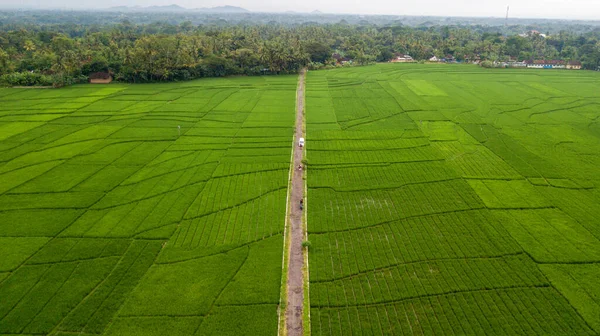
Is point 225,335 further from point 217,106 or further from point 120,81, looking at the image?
point 120,81

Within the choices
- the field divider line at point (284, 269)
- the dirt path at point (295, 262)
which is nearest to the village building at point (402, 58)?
the dirt path at point (295, 262)

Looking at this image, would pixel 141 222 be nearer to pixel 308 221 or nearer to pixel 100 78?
pixel 308 221

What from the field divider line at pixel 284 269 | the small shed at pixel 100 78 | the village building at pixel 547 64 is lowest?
the field divider line at pixel 284 269

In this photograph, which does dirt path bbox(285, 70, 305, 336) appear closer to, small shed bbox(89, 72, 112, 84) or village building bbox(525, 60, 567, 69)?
small shed bbox(89, 72, 112, 84)

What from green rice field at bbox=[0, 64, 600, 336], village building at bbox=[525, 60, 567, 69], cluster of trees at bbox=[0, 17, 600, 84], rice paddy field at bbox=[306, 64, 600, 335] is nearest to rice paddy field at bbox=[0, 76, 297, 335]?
green rice field at bbox=[0, 64, 600, 336]

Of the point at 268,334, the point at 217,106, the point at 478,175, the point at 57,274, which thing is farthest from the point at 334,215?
the point at 217,106

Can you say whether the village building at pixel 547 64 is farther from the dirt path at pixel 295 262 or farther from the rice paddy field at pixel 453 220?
the dirt path at pixel 295 262
